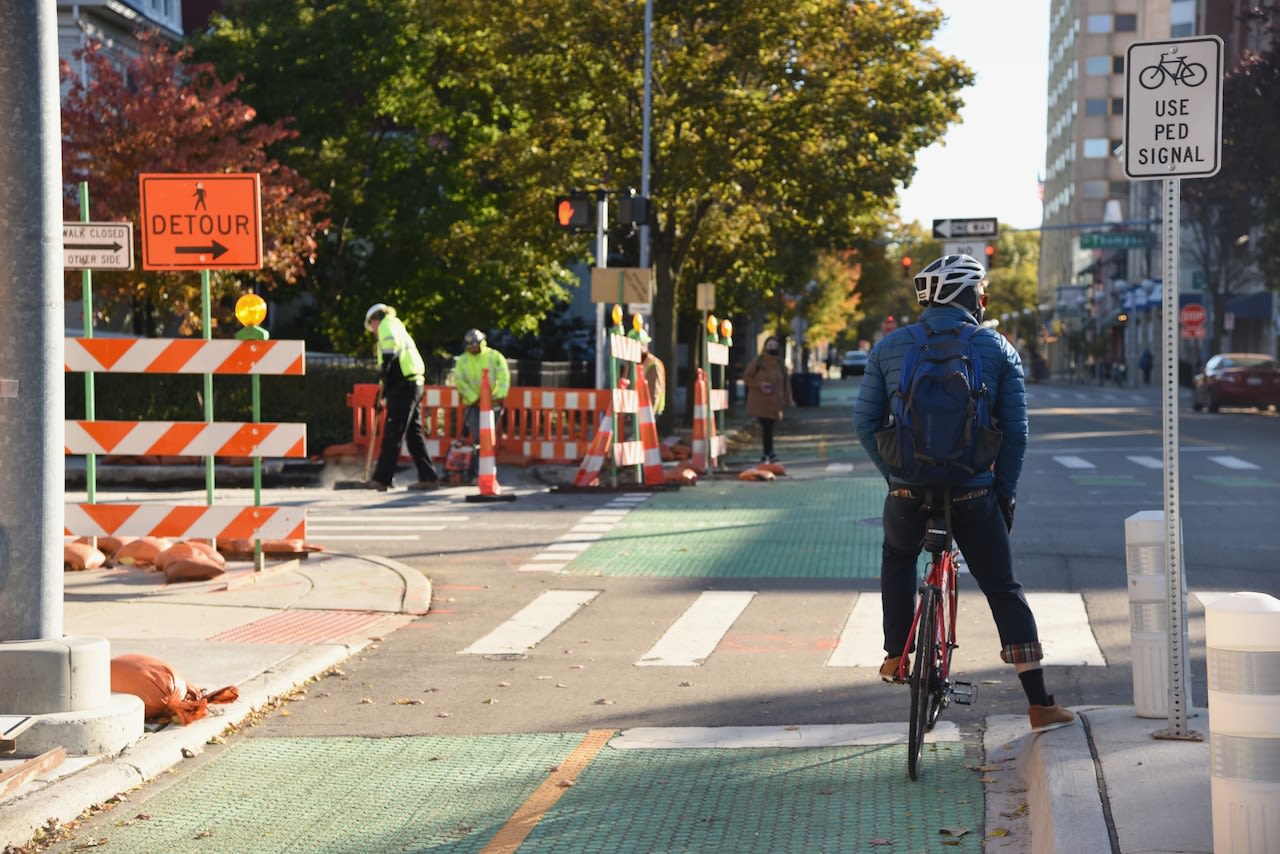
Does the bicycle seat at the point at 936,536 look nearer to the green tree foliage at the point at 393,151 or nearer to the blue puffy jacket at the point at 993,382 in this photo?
the blue puffy jacket at the point at 993,382

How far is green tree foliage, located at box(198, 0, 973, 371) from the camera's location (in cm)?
3272

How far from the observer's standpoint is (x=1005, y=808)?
249 inches

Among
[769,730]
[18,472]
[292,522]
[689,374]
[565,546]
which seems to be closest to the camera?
[18,472]

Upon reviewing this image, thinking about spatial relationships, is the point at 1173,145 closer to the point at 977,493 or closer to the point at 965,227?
the point at 977,493

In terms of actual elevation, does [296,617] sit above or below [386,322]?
below

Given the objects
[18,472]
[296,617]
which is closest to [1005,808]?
[18,472]

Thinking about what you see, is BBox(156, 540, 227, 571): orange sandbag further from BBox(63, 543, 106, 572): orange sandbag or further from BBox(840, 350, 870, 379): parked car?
BBox(840, 350, 870, 379): parked car

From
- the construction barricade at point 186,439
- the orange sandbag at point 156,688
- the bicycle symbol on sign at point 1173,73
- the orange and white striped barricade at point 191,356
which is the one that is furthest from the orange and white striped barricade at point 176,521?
the bicycle symbol on sign at point 1173,73

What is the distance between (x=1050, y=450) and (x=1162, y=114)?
21884 mm

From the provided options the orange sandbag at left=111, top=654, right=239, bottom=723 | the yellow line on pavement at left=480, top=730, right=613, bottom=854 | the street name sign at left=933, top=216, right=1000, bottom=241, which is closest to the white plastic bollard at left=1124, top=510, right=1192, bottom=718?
the yellow line on pavement at left=480, top=730, right=613, bottom=854

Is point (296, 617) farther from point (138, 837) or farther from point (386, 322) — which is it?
point (386, 322)

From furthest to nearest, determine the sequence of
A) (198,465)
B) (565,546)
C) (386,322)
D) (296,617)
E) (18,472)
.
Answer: (198,465)
(386,322)
(565,546)
(296,617)
(18,472)

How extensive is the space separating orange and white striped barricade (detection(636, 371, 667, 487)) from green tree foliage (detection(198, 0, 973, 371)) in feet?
38.2

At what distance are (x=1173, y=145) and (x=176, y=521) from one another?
7.35 metres
